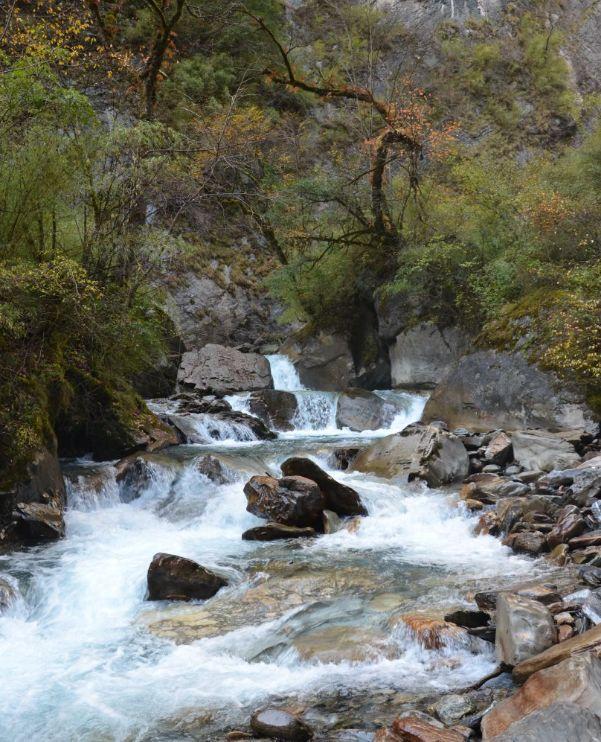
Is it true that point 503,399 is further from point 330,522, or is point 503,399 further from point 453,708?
point 453,708

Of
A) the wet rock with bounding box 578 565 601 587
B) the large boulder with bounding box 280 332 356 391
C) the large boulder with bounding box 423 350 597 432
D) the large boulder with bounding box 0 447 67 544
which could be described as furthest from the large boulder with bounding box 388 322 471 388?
the wet rock with bounding box 578 565 601 587

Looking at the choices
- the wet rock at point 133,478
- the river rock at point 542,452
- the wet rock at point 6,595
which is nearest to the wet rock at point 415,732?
the wet rock at point 6,595

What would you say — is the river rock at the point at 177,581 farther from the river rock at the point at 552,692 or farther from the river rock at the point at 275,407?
the river rock at the point at 275,407

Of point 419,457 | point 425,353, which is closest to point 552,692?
point 419,457

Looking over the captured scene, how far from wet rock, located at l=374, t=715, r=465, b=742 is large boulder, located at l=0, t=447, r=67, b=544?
208 inches

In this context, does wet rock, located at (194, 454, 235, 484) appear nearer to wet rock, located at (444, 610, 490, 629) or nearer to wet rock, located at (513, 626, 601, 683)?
wet rock, located at (444, 610, 490, 629)

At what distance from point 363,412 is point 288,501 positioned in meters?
6.81

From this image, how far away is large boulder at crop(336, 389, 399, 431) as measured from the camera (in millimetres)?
14602

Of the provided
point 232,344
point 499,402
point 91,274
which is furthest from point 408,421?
point 232,344

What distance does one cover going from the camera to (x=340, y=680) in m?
4.46

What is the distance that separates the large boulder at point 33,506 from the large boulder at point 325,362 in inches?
419

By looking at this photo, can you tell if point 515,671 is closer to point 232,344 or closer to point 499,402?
point 499,402

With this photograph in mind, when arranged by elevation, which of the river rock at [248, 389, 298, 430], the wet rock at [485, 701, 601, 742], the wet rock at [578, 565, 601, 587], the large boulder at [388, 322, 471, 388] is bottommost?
the wet rock at [578, 565, 601, 587]

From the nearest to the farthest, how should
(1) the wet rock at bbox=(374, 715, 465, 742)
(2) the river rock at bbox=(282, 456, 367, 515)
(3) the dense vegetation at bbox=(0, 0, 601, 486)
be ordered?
(1) the wet rock at bbox=(374, 715, 465, 742) < (2) the river rock at bbox=(282, 456, 367, 515) < (3) the dense vegetation at bbox=(0, 0, 601, 486)
